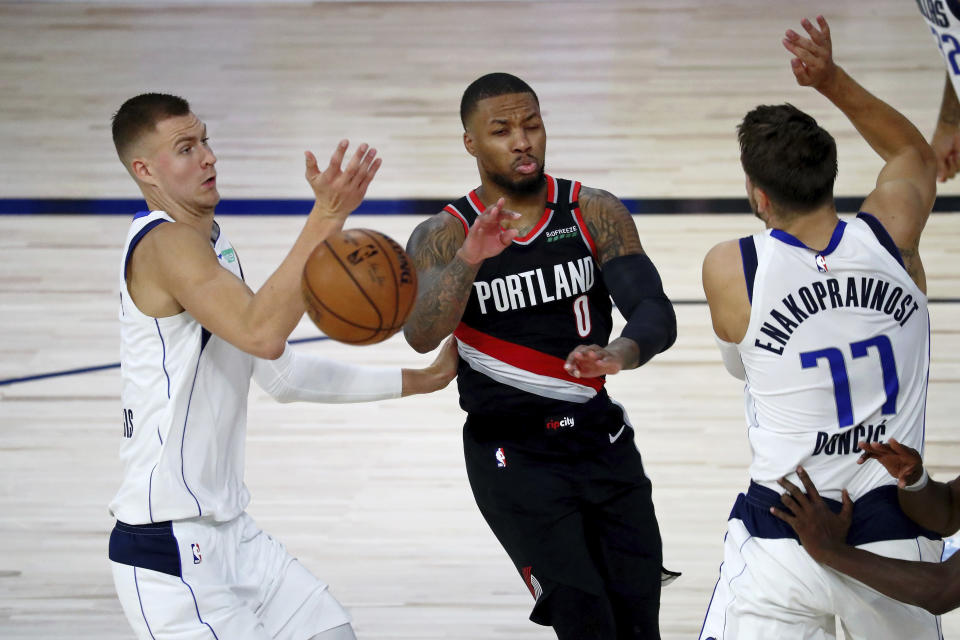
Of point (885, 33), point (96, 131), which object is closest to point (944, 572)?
point (96, 131)

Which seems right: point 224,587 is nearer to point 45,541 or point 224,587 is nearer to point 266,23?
point 45,541

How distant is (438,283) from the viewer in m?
3.70

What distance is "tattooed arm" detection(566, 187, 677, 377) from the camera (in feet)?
11.5

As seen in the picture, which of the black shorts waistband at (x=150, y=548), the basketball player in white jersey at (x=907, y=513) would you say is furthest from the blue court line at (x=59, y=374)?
the basketball player in white jersey at (x=907, y=513)

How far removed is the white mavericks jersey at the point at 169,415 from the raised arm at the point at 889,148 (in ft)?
6.33

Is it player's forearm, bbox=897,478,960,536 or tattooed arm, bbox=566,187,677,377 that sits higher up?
tattooed arm, bbox=566,187,677,377

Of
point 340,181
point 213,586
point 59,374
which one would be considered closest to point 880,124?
point 340,181

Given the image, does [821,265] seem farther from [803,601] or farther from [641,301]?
[803,601]

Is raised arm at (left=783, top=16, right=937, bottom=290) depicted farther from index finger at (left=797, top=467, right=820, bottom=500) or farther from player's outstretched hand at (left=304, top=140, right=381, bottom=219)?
player's outstretched hand at (left=304, top=140, right=381, bottom=219)

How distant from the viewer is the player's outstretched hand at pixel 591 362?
3.31 metres

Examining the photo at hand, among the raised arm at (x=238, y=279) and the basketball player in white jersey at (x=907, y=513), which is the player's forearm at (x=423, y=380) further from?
the basketball player in white jersey at (x=907, y=513)

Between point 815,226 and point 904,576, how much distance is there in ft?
3.07

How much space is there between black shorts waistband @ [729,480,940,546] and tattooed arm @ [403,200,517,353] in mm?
1047

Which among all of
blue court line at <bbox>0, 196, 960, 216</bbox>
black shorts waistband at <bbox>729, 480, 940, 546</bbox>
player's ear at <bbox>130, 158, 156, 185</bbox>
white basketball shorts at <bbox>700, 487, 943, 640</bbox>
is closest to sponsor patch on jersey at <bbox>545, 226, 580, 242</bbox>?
black shorts waistband at <bbox>729, 480, 940, 546</bbox>
